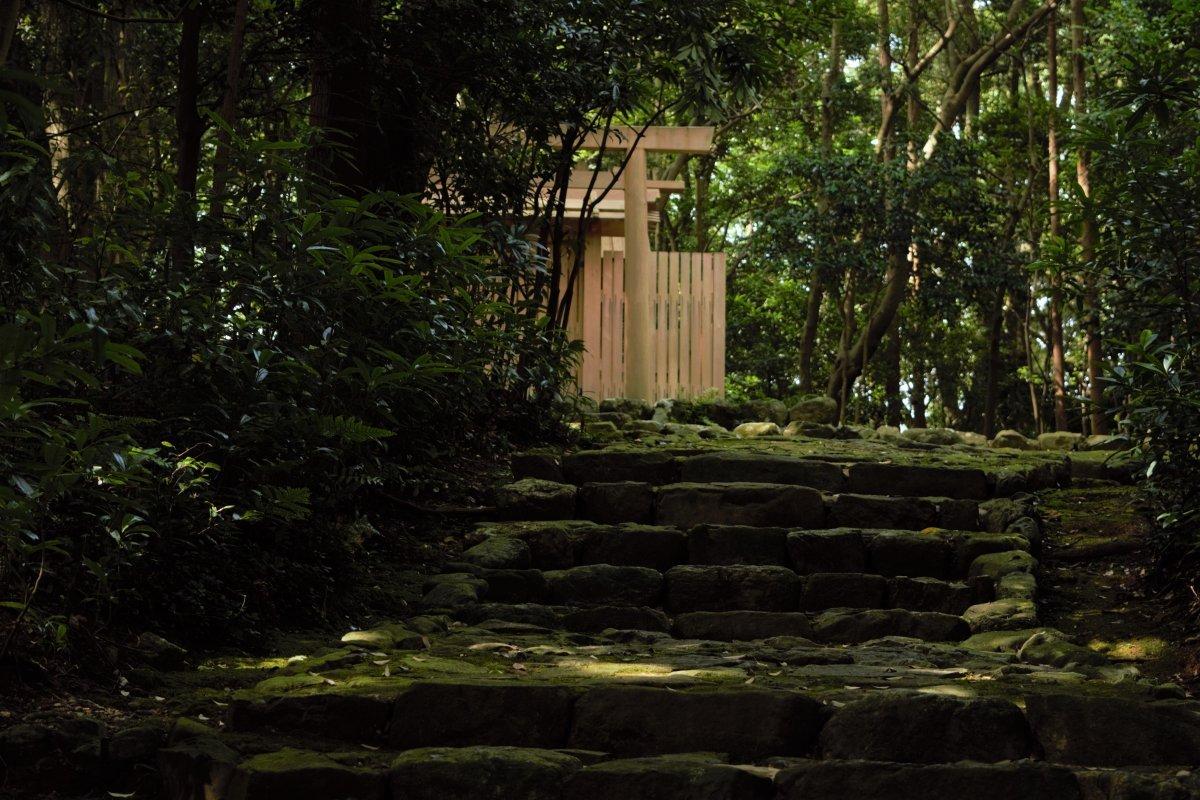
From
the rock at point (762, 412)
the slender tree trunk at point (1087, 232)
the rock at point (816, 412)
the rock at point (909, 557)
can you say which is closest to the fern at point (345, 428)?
the rock at point (909, 557)

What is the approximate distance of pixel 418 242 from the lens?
5.64 metres

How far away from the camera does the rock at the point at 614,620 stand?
486 cm

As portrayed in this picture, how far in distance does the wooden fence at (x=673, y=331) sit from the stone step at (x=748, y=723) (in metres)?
8.29

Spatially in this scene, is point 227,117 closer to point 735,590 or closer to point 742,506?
point 735,590

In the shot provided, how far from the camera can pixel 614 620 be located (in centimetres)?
487

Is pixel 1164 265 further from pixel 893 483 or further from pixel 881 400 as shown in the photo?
pixel 881 400

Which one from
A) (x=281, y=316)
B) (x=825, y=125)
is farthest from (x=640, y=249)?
(x=825, y=125)

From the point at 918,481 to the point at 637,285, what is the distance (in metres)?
4.69

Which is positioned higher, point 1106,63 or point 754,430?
point 1106,63

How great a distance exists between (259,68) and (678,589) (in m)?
4.15

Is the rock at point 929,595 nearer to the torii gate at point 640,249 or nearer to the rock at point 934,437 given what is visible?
the rock at point 934,437

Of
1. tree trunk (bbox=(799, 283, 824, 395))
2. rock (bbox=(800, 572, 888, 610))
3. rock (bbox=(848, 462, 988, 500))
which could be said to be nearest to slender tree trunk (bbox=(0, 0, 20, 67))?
rock (bbox=(800, 572, 888, 610))

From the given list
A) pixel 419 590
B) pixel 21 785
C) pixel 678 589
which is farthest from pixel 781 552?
pixel 21 785

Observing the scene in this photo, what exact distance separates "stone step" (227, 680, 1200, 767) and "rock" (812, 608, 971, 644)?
151 centimetres
